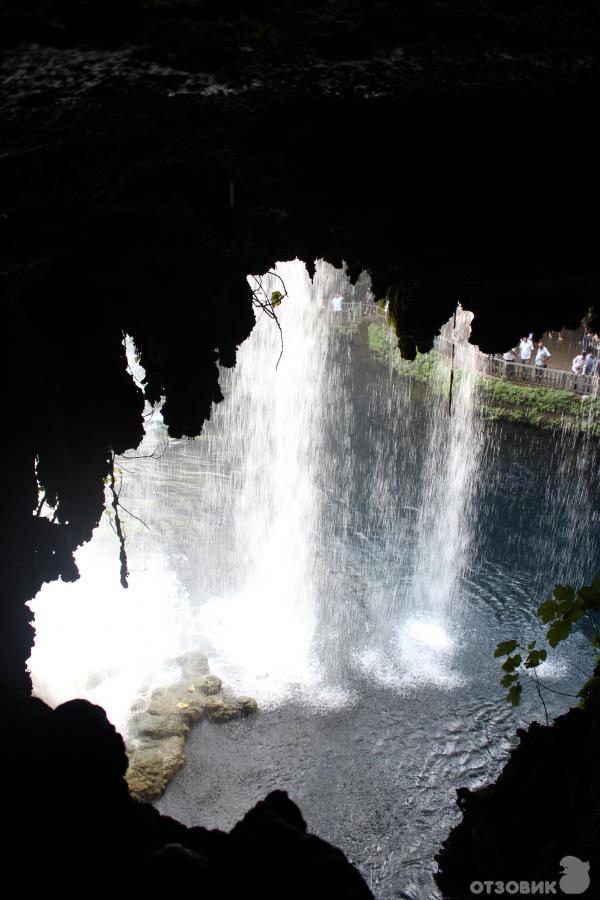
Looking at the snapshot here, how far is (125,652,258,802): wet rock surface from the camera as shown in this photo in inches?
349

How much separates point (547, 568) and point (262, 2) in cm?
1542

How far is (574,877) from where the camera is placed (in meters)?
2.88

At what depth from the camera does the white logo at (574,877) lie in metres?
2.84

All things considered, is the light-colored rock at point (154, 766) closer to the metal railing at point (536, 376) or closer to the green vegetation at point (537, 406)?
the green vegetation at point (537, 406)

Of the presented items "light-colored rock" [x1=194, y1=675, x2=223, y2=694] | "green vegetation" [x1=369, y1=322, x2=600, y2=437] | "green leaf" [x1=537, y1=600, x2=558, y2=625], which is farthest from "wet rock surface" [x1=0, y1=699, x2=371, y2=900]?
"green vegetation" [x1=369, y1=322, x2=600, y2=437]

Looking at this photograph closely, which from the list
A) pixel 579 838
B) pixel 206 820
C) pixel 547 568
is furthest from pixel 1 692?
pixel 547 568

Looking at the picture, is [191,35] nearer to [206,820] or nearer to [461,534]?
[206,820]

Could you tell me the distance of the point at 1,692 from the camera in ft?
13.3

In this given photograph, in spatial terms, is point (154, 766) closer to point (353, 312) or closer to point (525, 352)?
point (525, 352)

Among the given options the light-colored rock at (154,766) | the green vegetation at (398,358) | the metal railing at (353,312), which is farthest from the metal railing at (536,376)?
the light-colored rock at (154,766)

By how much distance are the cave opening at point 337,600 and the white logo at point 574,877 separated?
476cm

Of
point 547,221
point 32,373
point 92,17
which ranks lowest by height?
point 32,373

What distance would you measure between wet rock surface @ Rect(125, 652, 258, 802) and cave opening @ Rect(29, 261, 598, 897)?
Result: 0.05 m

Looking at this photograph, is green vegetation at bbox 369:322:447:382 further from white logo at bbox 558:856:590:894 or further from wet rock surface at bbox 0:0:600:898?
white logo at bbox 558:856:590:894
